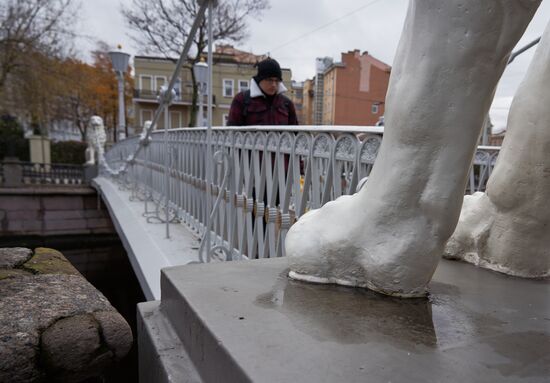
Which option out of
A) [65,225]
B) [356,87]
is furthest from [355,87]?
[65,225]

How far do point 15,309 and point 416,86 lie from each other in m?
1.36

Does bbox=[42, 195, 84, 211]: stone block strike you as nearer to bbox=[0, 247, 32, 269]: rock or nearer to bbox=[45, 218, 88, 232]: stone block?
bbox=[45, 218, 88, 232]: stone block

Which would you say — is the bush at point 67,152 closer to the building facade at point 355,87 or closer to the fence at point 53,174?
the fence at point 53,174

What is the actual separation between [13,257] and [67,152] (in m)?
23.1

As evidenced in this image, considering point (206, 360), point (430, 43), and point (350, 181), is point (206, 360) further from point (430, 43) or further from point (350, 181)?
point (350, 181)

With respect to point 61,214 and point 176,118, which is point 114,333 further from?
point 176,118

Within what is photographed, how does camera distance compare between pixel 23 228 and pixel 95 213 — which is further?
pixel 95 213

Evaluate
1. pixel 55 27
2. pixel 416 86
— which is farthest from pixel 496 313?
pixel 55 27

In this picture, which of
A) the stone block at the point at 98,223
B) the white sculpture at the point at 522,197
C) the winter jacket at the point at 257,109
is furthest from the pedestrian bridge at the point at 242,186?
the stone block at the point at 98,223

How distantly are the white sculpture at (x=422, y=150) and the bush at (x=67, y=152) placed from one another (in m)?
23.6

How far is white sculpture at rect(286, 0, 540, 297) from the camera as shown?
1.12 meters

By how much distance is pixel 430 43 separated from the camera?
3.83ft

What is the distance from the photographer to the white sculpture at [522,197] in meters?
1.48

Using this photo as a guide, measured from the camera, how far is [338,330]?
1107 mm
